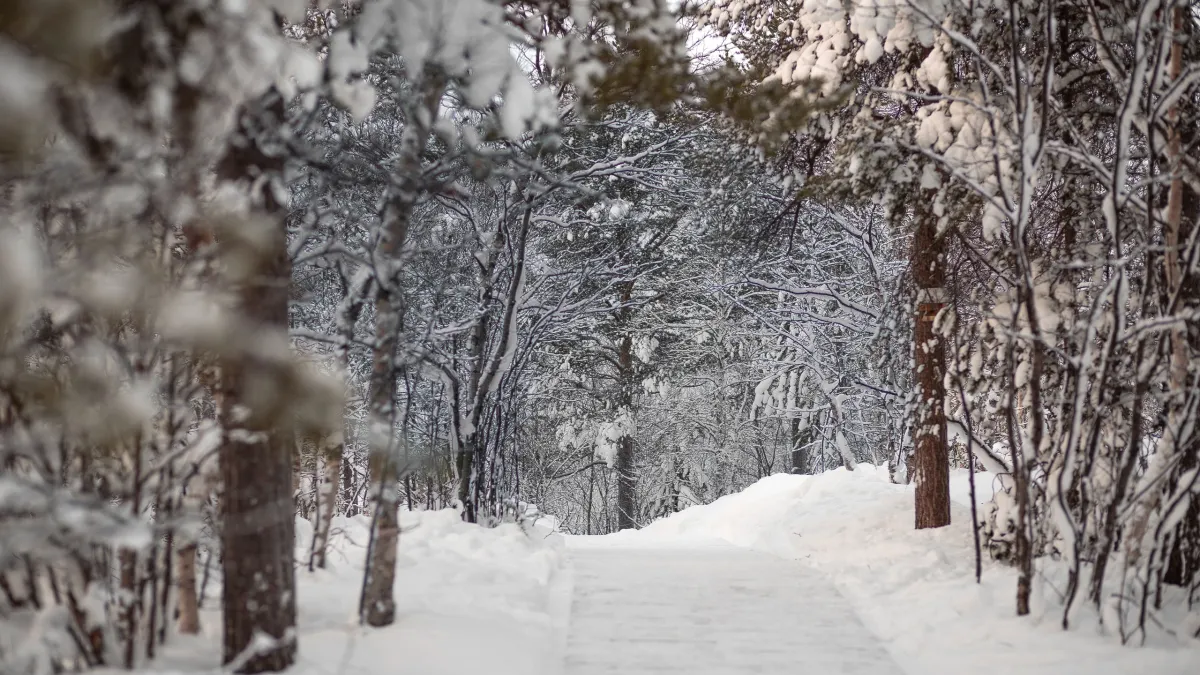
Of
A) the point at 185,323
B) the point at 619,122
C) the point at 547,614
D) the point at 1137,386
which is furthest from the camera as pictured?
the point at 619,122

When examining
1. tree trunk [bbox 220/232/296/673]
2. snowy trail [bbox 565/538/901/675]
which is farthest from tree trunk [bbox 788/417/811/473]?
tree trunk [bbox 220/232/296/673]

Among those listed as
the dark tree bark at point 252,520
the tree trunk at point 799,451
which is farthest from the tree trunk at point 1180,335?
the tree trunk at point 799,451

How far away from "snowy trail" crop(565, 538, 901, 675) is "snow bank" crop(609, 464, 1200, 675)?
24 centimetres

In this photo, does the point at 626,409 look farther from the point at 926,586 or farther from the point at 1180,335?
the point at 1180,335

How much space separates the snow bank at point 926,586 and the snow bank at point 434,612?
235cm

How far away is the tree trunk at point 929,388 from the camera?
8195 millimetres

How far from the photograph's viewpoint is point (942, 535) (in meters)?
8.07

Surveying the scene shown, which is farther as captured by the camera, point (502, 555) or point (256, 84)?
point (502, 555)

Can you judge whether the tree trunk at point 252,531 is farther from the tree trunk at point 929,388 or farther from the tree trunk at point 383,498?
the tree trunk at point 929,388

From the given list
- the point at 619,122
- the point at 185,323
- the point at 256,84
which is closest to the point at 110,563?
the point at 185,323

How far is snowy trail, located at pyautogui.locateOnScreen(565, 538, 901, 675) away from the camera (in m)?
5.03

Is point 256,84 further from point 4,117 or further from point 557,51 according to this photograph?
point 557,51

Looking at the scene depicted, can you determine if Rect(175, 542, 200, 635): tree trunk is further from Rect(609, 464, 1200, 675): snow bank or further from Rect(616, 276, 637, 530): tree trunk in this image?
Rect(616, 276, 637, 530): tree trunk

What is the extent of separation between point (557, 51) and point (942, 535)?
618 cm
